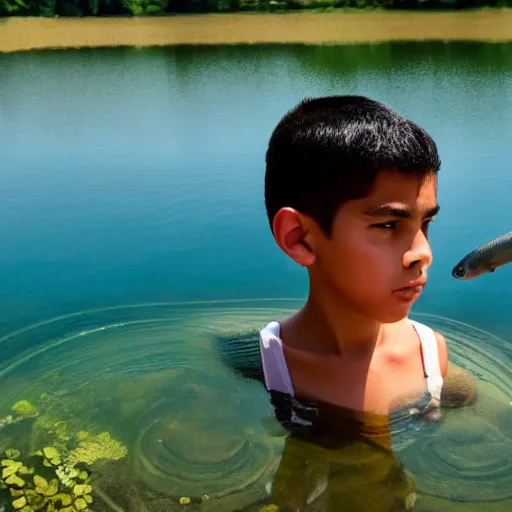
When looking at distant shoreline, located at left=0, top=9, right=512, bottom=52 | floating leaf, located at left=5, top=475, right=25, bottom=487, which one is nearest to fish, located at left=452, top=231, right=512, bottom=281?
floating leaf, located at left=5, top=475, right=25, bottom=487

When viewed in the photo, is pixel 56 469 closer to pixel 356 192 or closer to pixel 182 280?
pixel 356 192

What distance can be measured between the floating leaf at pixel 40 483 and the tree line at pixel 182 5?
164 inches

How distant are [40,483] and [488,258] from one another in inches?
23.5

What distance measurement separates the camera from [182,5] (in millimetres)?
4918

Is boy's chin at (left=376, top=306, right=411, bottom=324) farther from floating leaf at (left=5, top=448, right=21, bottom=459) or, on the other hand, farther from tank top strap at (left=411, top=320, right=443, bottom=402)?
floating leaf at (left=5, top=448, right=21, bottom=459)

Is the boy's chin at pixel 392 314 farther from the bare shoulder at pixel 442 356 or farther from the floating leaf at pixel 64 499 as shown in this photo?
the floating leaf at pixel 64 499

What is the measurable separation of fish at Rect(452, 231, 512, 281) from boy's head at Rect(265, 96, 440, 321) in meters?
0.11

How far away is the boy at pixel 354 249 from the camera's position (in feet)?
2.85

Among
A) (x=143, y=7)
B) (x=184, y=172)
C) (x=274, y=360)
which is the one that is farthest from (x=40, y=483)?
(x=143, y=7)

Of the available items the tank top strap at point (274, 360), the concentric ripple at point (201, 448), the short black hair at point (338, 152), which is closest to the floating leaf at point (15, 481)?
the concentric ripple at point (201, 448)

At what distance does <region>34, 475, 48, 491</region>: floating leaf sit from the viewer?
90 centimetres

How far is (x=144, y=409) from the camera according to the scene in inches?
42.1

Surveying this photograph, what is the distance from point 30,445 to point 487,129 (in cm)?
186

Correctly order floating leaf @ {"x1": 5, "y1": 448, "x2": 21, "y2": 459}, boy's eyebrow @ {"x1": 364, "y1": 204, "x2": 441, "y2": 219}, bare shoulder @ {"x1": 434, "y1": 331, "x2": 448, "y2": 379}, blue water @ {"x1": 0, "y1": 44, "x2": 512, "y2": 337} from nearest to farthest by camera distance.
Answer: boy's eyebrow @ {"x1": 364, "y1": 204, "x2": 441, "y2": 219}
floating leaf @ {"x1": 5, "y1": 448, "x2": 21, "y2": 459}
bare shoulder @ {"x1": 434, "y1": 331, "x2": 448, "y2": 379}
blue water @ {"x1": 0, "y1": 44, "x2": 512, "y2": 337}
